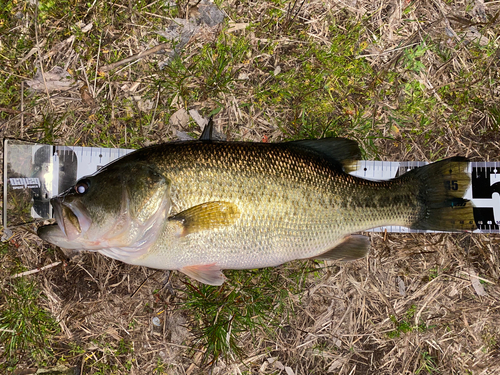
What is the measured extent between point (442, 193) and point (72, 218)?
11.2 feet

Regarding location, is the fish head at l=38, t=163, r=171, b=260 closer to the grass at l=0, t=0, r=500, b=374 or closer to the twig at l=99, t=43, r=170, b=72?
the grass at l=0, t=0, r=500, b=374

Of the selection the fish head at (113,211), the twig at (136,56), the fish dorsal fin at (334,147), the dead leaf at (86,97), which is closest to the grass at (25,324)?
A: the fish head at (113,211)

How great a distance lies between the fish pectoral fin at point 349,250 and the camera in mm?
3520

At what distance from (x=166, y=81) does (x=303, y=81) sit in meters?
1.50

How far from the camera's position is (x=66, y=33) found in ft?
12.8

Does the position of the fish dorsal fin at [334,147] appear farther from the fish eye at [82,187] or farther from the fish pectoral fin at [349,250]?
the fish eye at [82,187]

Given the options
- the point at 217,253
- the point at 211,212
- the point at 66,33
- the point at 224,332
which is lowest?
the point at 224,332

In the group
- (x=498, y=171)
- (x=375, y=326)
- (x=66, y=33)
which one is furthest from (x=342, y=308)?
(x=66, y=33)

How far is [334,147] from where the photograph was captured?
356 centimetres

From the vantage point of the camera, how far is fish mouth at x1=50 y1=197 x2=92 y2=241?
9.70 feet

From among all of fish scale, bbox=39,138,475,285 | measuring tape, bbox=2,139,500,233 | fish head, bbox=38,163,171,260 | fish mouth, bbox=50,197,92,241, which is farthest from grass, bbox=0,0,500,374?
fish mouth, bbox=50,197,92,241

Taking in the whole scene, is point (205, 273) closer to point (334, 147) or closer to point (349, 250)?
point (349, 250)

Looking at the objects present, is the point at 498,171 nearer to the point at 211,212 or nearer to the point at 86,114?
the point at 211,212

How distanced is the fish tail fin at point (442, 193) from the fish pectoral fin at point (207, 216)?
5.83 feet
